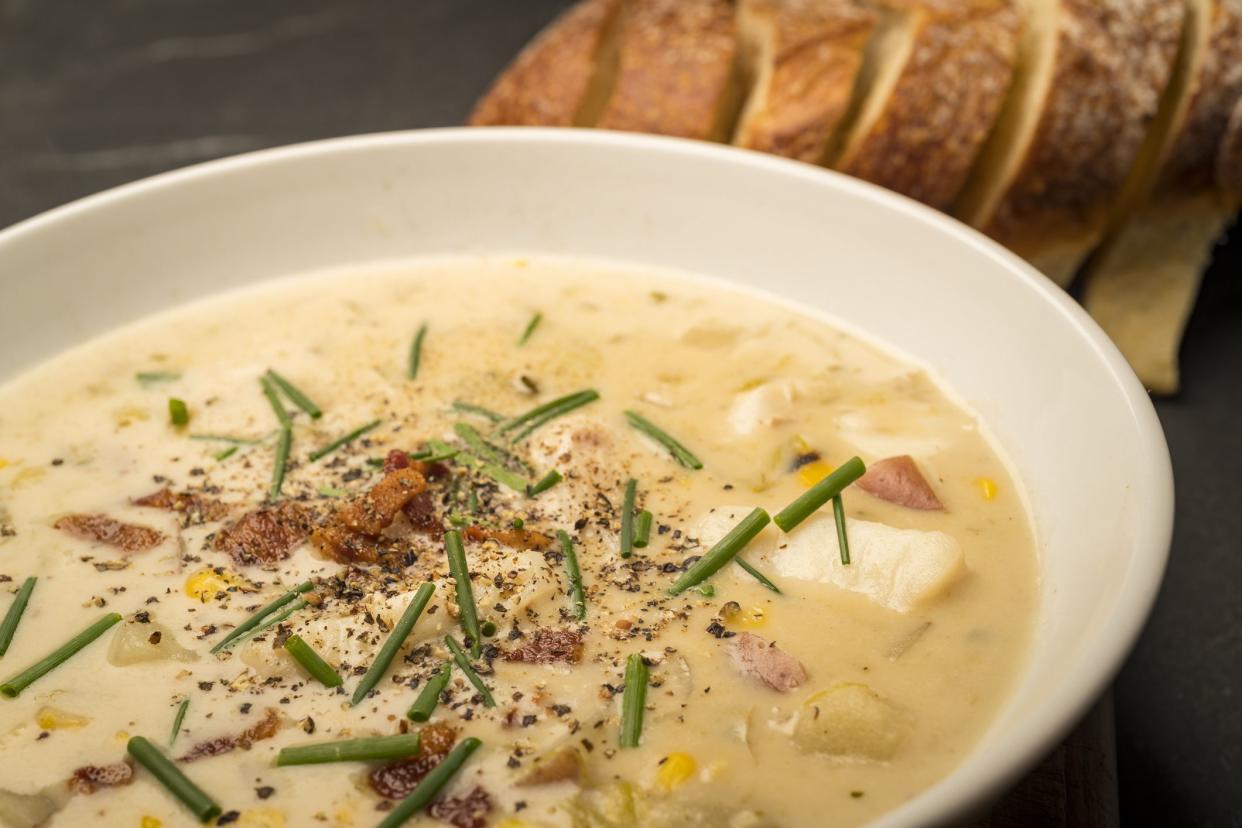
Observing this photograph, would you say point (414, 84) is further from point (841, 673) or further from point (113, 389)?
point (841, 673)

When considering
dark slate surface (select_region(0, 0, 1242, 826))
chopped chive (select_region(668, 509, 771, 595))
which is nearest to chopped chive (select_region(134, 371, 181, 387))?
dark slate surface (select_region(0, 0, 1242, 826))

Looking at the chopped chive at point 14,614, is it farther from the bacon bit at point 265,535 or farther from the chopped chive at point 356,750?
the chopped chive at point 356,750

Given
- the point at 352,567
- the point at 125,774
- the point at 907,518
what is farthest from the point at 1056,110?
the point at 125,774

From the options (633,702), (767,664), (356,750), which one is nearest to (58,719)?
Answer: (356,750)

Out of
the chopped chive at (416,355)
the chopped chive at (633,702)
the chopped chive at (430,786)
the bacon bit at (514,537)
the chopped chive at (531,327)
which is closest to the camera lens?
the chopped chive at (430,786)

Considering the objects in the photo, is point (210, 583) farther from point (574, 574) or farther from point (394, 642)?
point (574, 574)

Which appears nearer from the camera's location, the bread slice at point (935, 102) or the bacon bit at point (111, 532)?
the bacon bit at point (111, 532)

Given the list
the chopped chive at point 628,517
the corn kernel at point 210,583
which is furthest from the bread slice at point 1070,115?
the corn kernel at point 210,583
